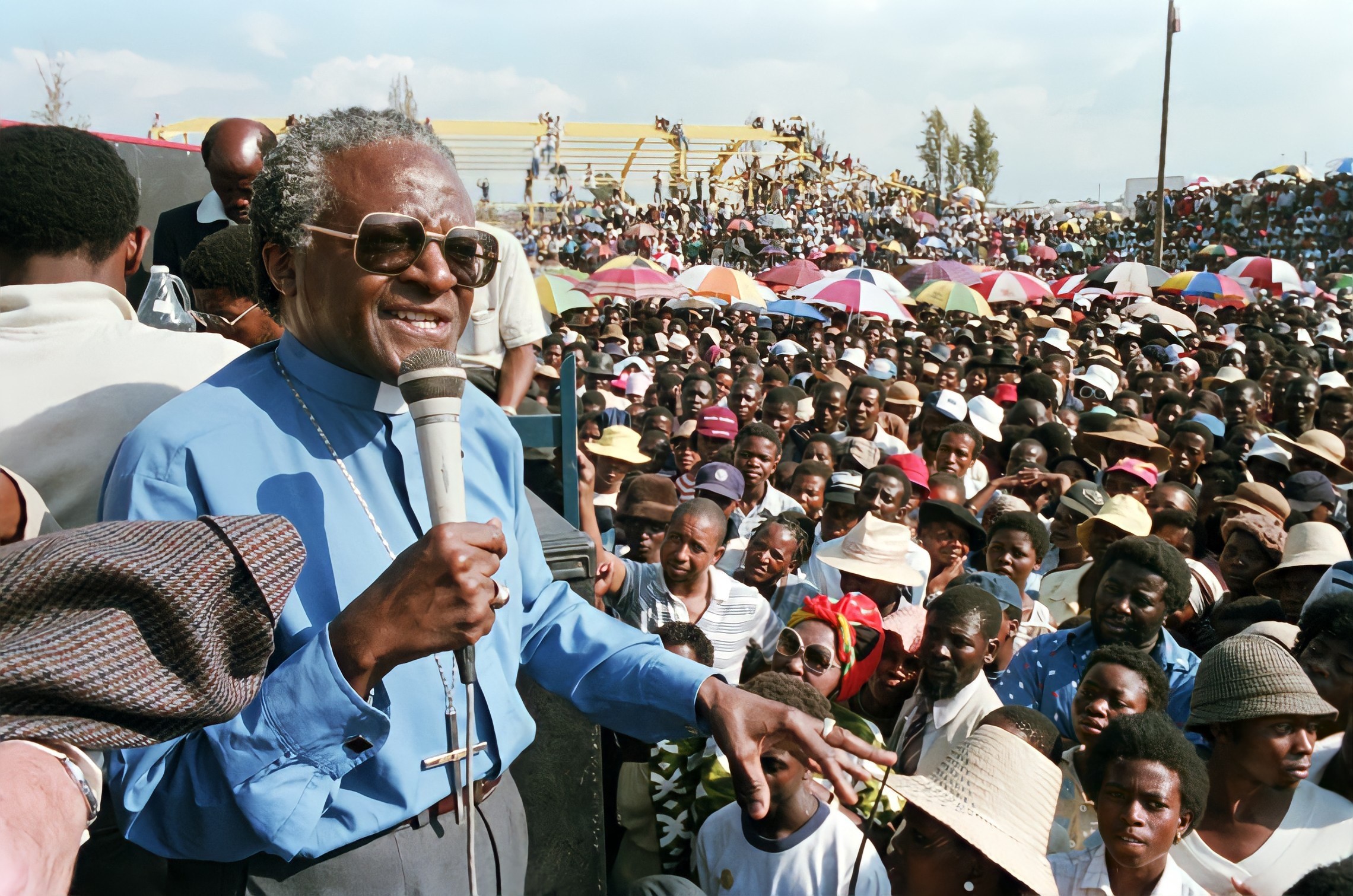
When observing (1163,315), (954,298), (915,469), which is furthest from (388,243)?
(1163,315)

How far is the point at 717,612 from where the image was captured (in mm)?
4609

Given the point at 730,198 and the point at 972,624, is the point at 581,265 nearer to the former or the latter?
the point at 730,198

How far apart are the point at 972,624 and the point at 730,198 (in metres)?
33.6

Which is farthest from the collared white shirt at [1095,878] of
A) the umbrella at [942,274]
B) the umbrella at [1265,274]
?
the umbrella at [1265,274]

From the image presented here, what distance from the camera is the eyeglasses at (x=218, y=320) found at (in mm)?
2895

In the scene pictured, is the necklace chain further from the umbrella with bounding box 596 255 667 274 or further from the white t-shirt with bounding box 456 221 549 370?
the umbrella with bounding box 596 255 667 274

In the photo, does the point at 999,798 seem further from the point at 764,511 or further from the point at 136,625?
the point at 764,511

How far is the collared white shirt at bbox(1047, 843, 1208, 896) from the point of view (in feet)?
9.54

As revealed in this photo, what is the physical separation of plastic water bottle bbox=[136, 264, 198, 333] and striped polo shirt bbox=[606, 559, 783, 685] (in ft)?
7.15

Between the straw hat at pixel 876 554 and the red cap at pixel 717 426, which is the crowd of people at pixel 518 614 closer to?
the straw hat at pixel 876 554

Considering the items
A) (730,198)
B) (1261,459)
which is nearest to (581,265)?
(730,198)

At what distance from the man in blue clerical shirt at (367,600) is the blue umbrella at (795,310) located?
44.5 feet

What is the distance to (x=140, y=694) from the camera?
0.89m

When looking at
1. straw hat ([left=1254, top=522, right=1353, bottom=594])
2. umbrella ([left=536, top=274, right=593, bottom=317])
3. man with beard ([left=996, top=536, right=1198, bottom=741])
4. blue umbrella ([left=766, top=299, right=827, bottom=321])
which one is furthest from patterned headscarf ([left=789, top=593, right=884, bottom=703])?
blue umbrella ([left=766, top=299, right=827, bottom=321])
